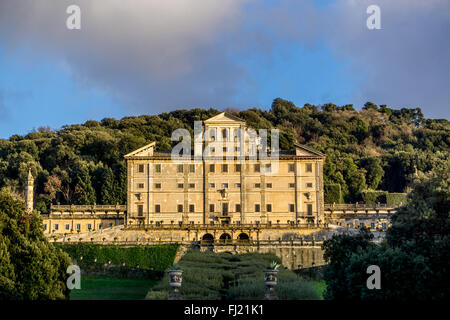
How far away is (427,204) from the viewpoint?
34.0 metres

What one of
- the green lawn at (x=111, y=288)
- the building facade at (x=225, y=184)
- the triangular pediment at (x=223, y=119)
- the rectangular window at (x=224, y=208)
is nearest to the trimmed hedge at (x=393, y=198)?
the building facade at (x=225, y=184)

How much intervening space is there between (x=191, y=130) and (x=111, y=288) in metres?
51.8

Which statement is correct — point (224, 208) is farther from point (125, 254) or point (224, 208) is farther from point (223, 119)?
point (125, 254)

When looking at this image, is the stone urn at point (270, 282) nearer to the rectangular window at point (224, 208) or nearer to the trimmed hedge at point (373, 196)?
the rectangular window at point (224, 208)

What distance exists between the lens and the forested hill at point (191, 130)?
75.4 m

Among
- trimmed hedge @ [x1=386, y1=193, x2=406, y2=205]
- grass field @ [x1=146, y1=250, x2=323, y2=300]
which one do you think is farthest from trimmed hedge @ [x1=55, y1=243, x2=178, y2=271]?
trimmed hedge @ [x1=386, y1=193, x2=406, y2=205]

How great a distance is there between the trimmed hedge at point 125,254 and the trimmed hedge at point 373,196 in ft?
99.7

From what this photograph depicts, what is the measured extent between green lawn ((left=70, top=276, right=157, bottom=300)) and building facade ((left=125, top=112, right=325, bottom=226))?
43.3 feet

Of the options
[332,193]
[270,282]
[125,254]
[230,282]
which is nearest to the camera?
[270,282]

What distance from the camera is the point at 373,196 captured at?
251 ft

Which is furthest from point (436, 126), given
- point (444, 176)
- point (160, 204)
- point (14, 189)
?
point (444, 176)

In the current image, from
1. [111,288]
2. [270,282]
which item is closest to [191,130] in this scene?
[111,288]
